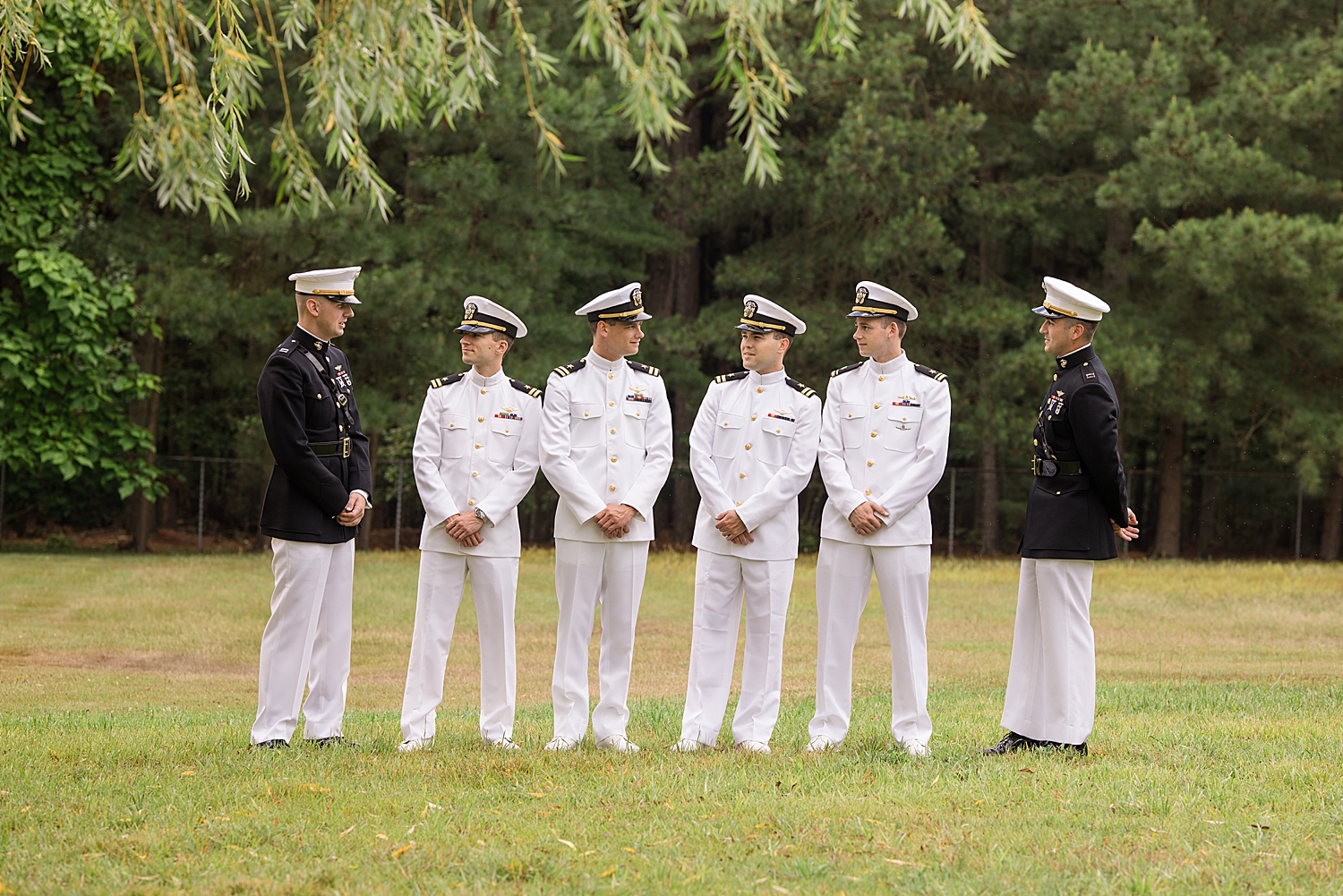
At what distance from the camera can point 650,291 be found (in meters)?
27.9

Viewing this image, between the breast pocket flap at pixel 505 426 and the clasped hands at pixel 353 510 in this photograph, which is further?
the breast pocket flap at pixel 505 426

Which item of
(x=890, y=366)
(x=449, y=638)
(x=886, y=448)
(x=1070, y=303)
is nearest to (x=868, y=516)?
(x=886, y=448)

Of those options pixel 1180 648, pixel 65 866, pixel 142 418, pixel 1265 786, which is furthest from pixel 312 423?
pixel 142 418

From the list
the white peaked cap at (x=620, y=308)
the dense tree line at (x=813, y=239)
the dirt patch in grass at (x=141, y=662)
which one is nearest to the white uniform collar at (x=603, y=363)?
the white peaked cap at (x=620, y=308)

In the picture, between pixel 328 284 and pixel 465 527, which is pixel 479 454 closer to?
pixel 465 527

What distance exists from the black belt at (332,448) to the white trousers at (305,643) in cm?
49

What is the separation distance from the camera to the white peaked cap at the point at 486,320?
7078mm

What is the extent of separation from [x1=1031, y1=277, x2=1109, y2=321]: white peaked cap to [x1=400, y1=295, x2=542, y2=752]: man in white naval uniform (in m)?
2.84

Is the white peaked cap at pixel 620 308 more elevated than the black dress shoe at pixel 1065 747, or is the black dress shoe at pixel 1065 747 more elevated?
the white peaked cap at pixel 620 308

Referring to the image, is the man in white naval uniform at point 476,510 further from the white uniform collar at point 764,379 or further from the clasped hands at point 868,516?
the clasped hands at point 868,516

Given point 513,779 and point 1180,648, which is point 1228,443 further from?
point 513,779

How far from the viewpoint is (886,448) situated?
7.00m

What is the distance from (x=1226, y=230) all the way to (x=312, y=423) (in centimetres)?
1849

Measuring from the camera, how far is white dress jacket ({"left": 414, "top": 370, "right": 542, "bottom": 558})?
6980 mm
